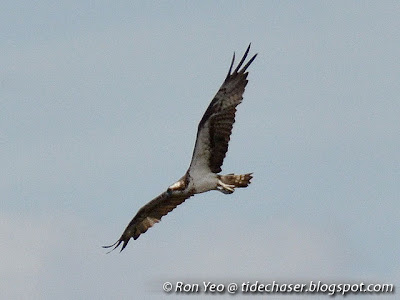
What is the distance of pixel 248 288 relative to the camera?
67.7 ft

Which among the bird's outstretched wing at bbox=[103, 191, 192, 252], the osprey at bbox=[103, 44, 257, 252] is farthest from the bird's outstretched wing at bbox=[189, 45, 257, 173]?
the bird's outstretched wing at bbox=[103, 191, 192, 252]

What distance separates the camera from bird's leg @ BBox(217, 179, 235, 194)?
2153 centimetres

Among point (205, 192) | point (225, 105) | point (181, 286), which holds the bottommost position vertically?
point (181, 286)

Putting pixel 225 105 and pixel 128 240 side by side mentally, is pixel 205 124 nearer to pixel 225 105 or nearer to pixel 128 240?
pixel 225 105

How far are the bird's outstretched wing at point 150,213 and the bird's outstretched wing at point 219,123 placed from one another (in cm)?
89

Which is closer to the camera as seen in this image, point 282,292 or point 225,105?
point 282,292

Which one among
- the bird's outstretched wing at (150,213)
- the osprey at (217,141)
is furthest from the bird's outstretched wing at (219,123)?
the bird's outstretched wing at (150,213)

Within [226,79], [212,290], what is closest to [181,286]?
[212,290]

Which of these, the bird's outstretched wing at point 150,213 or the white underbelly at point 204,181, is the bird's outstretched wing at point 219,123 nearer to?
the white underbelly at point 204,181

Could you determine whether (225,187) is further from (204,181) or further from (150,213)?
(150,213)

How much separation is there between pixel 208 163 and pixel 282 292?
2.75m

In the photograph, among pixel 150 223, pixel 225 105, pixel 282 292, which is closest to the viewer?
pixel 282 292

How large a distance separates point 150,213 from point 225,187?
89.6 inches

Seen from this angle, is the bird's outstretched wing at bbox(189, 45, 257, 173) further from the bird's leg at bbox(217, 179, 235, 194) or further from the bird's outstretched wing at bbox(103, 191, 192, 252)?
the bird's outstretched wing at bbox(103, 191, 192, 252)
